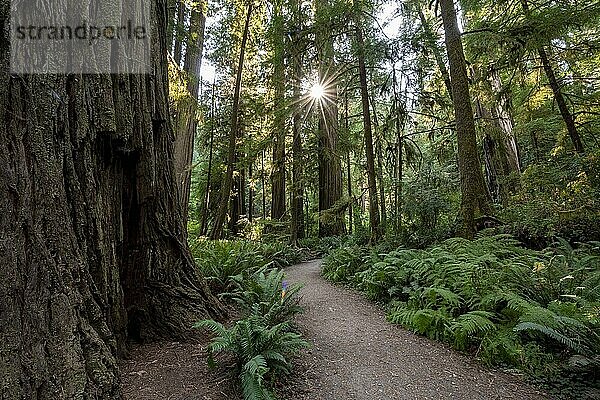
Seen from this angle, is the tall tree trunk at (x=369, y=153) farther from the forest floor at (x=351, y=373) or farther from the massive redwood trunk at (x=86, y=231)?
the massive redwood trunk at (x=86, y=231)

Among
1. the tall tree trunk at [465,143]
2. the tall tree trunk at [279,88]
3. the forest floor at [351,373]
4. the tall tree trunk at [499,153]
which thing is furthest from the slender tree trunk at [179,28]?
the tall tree trunk at [499,153]

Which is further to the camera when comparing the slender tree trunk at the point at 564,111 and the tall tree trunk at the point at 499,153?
the tall tree trunk at the point at 499,153

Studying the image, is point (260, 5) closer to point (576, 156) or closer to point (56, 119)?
point (576, 156)

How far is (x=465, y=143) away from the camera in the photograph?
650 cm

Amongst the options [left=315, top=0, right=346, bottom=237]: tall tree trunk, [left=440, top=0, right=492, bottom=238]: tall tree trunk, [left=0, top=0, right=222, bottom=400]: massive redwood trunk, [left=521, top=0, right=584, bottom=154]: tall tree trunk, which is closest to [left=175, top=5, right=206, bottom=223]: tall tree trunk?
[left=315, top=0, right=346, bottom=237]: tall tree trunk

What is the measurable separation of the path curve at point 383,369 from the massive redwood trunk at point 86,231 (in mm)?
→ 1324

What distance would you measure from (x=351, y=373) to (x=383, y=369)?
1.05ft

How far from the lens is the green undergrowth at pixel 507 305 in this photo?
9.46 feet

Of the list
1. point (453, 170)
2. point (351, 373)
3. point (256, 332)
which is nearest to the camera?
point (256, 332)

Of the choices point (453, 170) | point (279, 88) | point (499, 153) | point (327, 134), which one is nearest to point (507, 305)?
point (499, 153)

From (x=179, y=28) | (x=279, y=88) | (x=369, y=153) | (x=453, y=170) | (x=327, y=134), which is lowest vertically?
(x=453, y=170)

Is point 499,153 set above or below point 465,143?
above

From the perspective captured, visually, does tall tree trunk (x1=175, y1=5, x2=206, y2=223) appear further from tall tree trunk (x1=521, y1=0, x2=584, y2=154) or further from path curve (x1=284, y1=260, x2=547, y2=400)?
tall tree trunk (x1=521, y1=0, x2=584, y2=154)

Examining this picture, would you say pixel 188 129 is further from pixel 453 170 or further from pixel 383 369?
pixel 453 170
